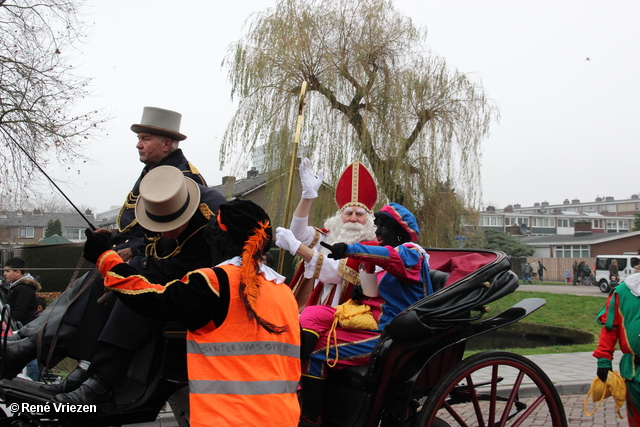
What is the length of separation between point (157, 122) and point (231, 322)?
1616 millimetres

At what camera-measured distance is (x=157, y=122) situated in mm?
3350

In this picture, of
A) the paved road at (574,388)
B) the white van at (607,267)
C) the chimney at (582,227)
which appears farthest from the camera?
the chimney at (582,227)

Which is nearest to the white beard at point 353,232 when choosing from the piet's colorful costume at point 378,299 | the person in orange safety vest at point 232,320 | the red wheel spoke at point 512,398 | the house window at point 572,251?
the piet's colorful costume at point 378,299

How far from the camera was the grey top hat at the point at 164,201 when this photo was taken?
107 inches

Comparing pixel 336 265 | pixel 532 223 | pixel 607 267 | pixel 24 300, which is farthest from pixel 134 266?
pixel 532 223

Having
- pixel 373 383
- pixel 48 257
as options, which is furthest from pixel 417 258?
pixel 48 257

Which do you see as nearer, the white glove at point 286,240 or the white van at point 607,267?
the white glove at point 286,240

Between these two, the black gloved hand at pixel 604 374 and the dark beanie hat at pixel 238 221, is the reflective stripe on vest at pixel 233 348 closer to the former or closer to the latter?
the dark beanie hat at pixel 238 221

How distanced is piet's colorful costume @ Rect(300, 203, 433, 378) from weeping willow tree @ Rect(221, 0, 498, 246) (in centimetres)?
1048

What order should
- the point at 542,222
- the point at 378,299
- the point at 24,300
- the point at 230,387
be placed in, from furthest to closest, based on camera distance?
the point at 542,222 < the point at 24,300 < the point at 378,299 < the point at 230,387

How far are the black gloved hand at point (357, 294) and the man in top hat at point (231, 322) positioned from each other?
58.1 inches

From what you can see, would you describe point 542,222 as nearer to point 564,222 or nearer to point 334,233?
point 564,222

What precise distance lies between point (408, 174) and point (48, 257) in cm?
1214

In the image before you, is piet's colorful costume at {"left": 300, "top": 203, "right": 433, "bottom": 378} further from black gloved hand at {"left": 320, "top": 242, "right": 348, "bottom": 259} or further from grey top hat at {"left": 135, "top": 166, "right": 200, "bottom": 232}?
grey top hat at {"left": 135, "top": 166, "right": 200, "bottom": 232}
